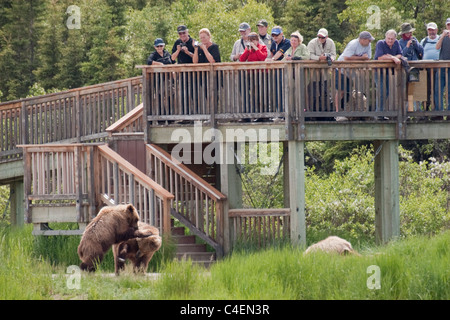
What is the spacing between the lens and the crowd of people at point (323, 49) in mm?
16141

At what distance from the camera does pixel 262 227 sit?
16.3 meters

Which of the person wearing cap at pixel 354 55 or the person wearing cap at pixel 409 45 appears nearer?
the person wearing cap at pixel 354 55

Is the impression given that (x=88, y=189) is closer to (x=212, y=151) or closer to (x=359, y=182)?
(x=212, y=151)

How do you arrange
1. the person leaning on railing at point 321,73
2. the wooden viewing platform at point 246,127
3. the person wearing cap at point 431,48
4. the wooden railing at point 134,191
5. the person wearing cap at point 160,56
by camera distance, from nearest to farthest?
the wooden railing at point 134,191 → the wooden viewing platform at point 246,127 → the person leaning on railing at point 321,73 → the person wearing cap at point 431,48 → the person wearing cap at point 160,56

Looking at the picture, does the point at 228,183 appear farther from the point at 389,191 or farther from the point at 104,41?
the point at 104,41

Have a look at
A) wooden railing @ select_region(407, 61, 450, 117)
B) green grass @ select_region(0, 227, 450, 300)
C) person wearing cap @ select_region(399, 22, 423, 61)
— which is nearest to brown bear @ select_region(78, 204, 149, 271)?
green grass @ select_region(0, 227, 450, 300)

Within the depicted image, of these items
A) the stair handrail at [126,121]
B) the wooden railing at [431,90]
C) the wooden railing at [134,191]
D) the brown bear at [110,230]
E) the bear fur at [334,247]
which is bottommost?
the bear fur at [334,247]

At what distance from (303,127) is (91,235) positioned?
446 cm

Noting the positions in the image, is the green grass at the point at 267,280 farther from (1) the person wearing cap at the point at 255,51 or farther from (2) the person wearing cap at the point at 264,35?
(2) the person wearing cap at the point at 264,35

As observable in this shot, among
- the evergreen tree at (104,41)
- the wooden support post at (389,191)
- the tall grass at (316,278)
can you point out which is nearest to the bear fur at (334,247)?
the tall grass at (316,278)

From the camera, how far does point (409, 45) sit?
54.7ft

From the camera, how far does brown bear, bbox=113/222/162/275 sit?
13148mm

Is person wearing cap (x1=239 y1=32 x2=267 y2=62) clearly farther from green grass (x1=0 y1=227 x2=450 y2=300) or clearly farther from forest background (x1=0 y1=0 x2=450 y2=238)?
forest background (x1=0 y1=0 x2=450 y2=238)
